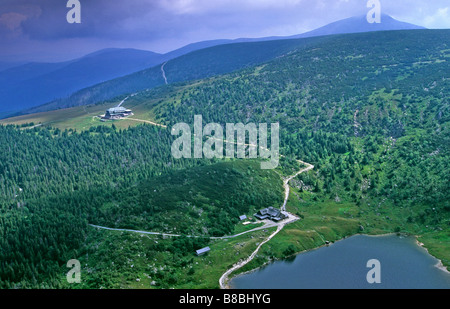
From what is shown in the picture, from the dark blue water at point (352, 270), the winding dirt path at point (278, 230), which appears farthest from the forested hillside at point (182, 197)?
the dark blue water at point (352, 270)

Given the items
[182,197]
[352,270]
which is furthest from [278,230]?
[182,197]

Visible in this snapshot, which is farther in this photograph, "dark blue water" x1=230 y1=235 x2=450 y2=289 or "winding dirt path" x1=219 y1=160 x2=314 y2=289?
"winding dirt path" x1=219 y1=160 x2=314 y2=289

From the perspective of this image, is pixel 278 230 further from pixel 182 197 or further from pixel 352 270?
pixel 182 197

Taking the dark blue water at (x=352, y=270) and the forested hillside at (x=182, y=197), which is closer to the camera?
the dark blue water at (x=352, y=270)

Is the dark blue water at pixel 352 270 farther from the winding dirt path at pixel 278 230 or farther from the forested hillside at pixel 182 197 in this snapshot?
the forested hillside at pixel 182 197

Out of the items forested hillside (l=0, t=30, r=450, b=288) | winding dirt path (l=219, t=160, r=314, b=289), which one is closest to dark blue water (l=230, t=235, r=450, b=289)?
winding dirt path (l=219, t=160, r=314, b=289)

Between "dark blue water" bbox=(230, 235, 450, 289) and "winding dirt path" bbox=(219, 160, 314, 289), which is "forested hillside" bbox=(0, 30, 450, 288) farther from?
"dark blue water" bbox=(230, 235, 450, 289)
